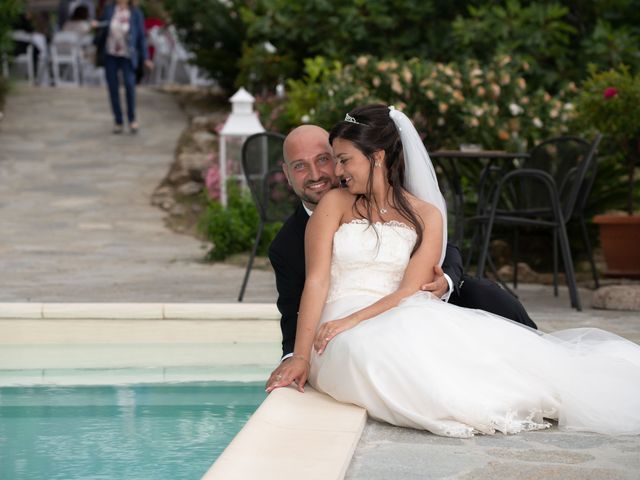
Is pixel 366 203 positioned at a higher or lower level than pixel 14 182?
higher

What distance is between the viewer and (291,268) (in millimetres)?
3809

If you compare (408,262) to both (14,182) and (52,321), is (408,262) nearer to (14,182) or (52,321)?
(52,321)

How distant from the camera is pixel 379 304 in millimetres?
3490

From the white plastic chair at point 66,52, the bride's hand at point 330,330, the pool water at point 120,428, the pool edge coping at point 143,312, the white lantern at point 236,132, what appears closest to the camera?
the bride's hand at point 330,330

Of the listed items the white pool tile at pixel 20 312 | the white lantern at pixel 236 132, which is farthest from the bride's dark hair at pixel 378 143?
the white lantern at pixel 236 132

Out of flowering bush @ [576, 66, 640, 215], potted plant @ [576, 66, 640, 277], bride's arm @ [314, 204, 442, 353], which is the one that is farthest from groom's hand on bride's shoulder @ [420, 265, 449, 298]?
flowering bush @ [576, 66, 640, 215]

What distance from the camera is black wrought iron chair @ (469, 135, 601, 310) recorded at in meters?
5.86

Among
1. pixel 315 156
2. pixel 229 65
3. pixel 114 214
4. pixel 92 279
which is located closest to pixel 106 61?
pixel 229 65

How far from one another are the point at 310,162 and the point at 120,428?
1090 mm

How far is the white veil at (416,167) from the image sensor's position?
365 centimetres

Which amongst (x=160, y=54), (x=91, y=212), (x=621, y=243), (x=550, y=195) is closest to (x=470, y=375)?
(x=550, y=195)

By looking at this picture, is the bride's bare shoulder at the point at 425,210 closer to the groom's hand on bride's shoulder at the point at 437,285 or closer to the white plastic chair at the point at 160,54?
the groom's hand on bride's shoulder at the point at 437,285

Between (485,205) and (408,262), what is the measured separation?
11.1 feet

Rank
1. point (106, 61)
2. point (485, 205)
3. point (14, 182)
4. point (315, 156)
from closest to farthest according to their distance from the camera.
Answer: point (315, 156) → point (485, 205) → point (14, 182) → point (106, 61)
